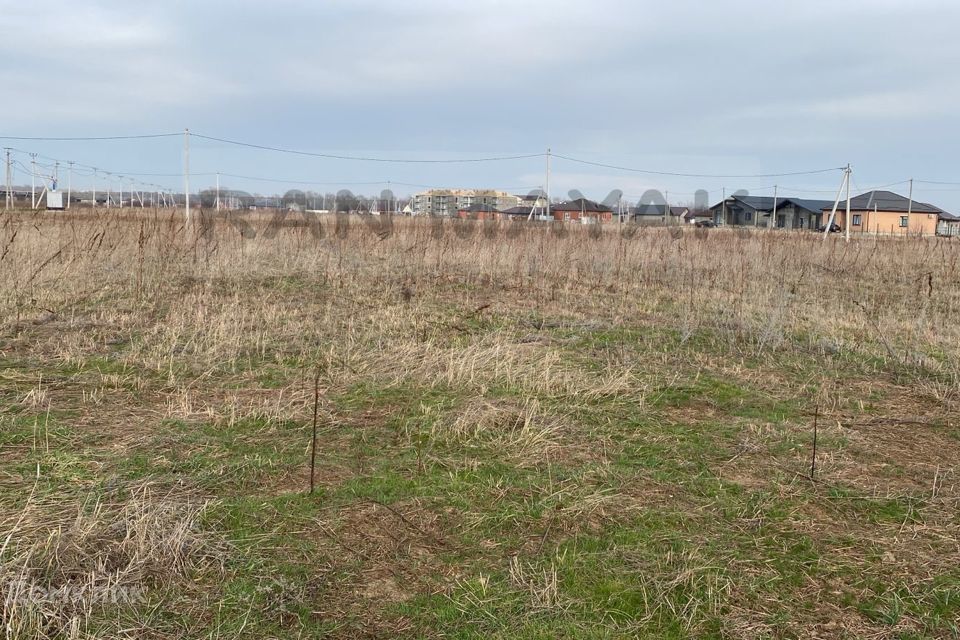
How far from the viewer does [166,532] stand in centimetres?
252

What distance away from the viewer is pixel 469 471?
338 centimetres

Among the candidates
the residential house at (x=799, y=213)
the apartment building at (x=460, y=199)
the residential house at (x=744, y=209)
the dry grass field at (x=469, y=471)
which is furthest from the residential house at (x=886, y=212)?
the dry grass field at (x=469, y=471)

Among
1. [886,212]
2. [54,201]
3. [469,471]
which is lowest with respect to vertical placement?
[469,471]

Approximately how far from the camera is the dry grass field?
7.33ft

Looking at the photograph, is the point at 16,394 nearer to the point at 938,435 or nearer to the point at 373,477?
the point at 373,477

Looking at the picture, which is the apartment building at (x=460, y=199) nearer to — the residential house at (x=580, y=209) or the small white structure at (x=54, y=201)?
the residential house at (x=580, y=209)

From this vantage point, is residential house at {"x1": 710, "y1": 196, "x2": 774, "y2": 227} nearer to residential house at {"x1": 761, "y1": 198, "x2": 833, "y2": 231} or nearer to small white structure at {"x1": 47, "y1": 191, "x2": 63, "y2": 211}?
residential house at {"x1": 761, "y1": 198, "x2": 833, "y2": 231}

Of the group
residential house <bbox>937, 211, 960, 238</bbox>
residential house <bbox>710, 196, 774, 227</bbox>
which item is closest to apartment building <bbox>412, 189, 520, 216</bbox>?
residential house <bbox>710, 196, 774, 227</bbox>

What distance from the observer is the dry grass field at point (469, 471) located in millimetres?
2234

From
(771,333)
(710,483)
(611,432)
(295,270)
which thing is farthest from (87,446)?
(295,270)

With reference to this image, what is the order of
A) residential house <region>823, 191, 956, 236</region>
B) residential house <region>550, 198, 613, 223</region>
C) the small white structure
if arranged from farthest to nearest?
residential house <region>550, 198, 613, 223</region> → residential house <region>823, 191, 956, 236</region> → the small white structure

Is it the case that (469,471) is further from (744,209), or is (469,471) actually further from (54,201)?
(744,209)

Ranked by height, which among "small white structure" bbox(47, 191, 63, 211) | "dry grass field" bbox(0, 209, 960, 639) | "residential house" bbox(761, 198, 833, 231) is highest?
"residential house" bbox(761, 198, 833, 231)

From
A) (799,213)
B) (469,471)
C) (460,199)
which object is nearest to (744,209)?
(799,213)
